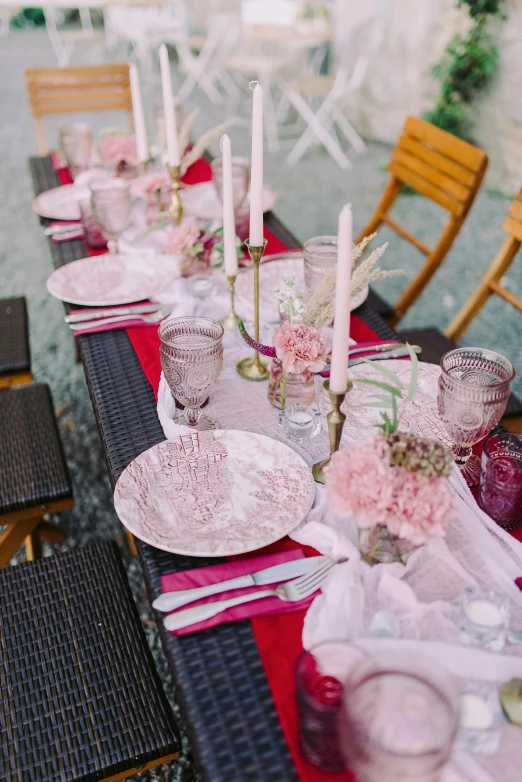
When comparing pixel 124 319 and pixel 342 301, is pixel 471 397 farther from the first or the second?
pixel 124 319

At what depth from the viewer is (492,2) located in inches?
163

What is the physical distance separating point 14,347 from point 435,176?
1.41 m

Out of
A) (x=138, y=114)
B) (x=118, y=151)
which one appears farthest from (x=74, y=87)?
(x=138, y=114)

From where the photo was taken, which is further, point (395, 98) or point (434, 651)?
point (395, 98)

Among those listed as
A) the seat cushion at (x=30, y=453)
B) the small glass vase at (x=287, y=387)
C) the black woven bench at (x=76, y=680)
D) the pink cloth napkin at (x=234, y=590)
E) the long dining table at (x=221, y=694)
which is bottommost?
the black woven bench at (x=76, y=680)

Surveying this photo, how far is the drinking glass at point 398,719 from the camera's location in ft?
1.69

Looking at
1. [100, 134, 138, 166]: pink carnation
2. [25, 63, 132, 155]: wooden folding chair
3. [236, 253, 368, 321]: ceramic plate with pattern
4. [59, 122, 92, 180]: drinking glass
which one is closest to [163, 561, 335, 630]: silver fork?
[236, 253, 368, 321]: ceramic plate with pattern

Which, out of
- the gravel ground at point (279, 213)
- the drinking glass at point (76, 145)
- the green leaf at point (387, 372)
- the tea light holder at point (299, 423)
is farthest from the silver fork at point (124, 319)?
the drinking glass at point (76, 145)

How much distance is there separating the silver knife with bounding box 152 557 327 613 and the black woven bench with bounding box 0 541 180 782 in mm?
304

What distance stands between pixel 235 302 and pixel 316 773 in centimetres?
98

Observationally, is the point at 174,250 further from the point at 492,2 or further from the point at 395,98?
the point at 395,98

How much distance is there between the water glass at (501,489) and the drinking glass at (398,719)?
1.31 feet

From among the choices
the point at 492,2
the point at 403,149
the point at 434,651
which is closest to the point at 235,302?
the point at 434,651

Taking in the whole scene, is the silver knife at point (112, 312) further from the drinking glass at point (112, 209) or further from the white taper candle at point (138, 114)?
the white taper candle at point (138, 114)
